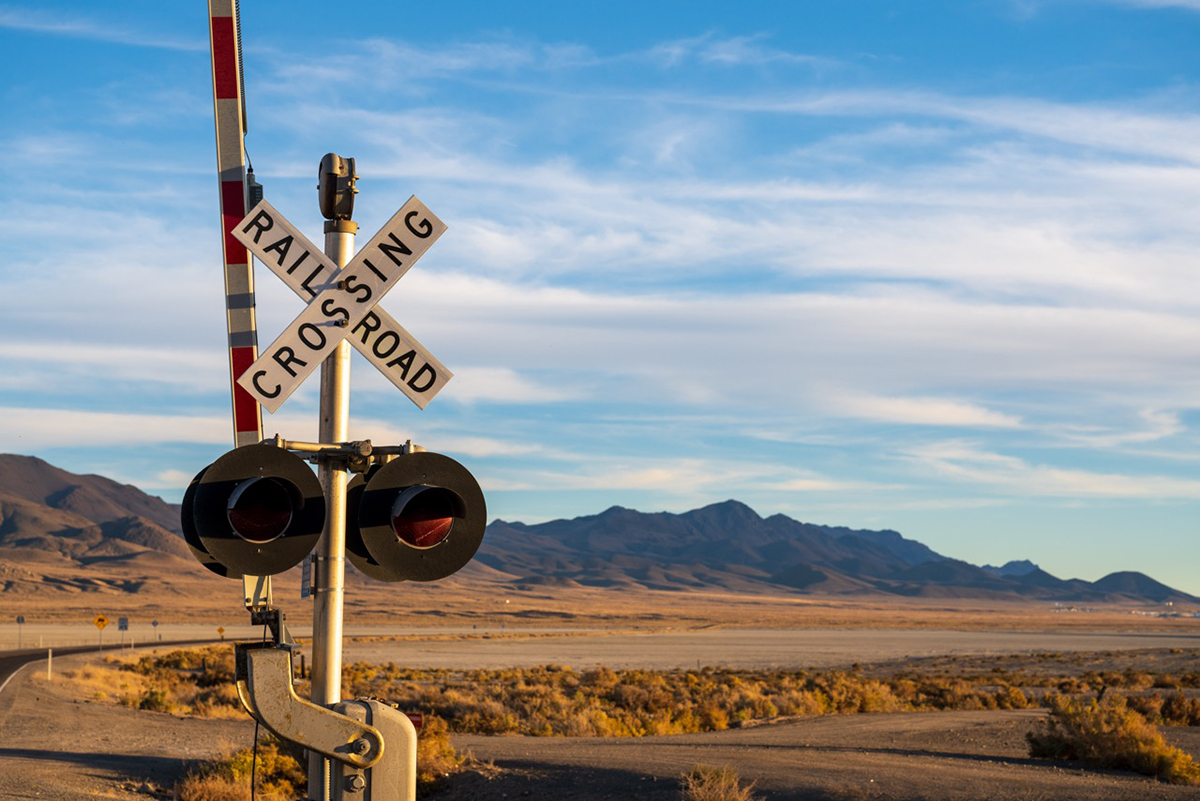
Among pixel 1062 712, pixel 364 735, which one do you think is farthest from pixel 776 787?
pixel 364 735

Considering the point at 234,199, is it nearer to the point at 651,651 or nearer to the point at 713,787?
the point at 713,787

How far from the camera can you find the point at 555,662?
198 ft

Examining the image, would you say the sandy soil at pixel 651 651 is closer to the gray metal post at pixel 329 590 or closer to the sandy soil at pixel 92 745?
the sandy soil at pixel 92 745

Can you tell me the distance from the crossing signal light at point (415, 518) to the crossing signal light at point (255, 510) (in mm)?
233

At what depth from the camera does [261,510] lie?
13.6 ft

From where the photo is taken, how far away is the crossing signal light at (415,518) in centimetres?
433

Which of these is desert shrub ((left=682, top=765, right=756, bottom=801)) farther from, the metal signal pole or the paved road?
the paved road

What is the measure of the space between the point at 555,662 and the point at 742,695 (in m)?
30.1

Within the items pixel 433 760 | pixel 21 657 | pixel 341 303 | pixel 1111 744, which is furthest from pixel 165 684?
pixel 341 303

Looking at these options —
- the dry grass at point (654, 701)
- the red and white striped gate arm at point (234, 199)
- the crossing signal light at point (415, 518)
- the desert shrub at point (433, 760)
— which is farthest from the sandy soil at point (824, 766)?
the crossing signal light at point (415, 518)

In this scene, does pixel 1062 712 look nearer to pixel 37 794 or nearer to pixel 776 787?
pixel 776 787

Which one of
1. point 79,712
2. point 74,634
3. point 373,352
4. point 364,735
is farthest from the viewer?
point 74,634

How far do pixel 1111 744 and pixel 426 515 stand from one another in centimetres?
1518

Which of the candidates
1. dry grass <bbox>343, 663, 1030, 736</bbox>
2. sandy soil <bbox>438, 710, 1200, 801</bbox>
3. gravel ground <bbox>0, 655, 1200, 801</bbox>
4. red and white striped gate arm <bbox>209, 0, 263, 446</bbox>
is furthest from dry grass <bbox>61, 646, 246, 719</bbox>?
red and white striped gate arm <bbox>209, 0, 263, 446</bbox>
